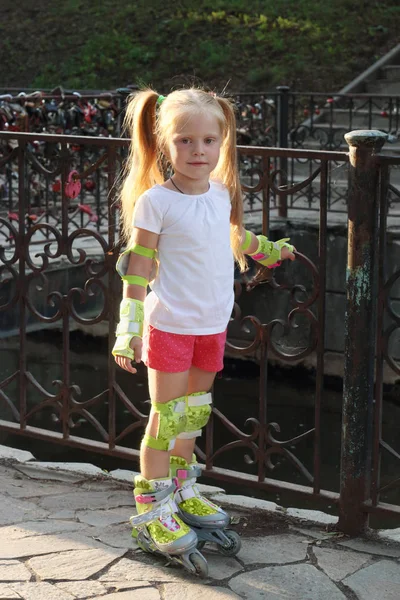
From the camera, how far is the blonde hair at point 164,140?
3.20 meters

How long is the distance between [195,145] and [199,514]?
4.19ft

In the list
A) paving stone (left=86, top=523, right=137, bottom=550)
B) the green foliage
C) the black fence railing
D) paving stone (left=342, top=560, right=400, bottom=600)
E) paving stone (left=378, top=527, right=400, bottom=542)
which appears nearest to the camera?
paving stone (left=342, top=560, right=400, bottom=600)

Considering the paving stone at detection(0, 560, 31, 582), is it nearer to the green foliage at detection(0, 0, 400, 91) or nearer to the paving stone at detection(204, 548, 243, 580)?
the paving stone at detection(204, 548, 243, 580)

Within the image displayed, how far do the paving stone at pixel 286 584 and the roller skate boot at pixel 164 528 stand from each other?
0.49ft

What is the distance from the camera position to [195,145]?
3.17m

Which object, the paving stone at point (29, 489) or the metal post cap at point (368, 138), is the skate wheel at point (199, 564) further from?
the metal post cap at point (368, 138)

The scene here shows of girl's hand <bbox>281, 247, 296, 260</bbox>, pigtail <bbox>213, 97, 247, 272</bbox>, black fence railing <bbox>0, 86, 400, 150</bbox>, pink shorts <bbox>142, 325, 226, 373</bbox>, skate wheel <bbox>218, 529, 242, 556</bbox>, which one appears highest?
black fence railing <bbox>0, 86, 400, 150</bbox>

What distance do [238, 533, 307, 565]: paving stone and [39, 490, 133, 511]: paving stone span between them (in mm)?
630

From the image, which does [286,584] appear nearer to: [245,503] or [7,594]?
[245,503]

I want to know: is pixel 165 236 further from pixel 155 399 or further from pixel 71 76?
pixel 71 76

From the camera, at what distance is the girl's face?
3168 mm

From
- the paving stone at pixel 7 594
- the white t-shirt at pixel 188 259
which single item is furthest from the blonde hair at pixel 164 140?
the paving stone at pixel 7 594

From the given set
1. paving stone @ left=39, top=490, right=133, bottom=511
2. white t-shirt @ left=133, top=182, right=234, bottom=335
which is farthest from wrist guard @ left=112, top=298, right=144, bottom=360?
paving stone @ left=39, top=490, right=133, bottom=511

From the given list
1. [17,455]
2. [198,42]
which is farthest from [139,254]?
[198,42]
